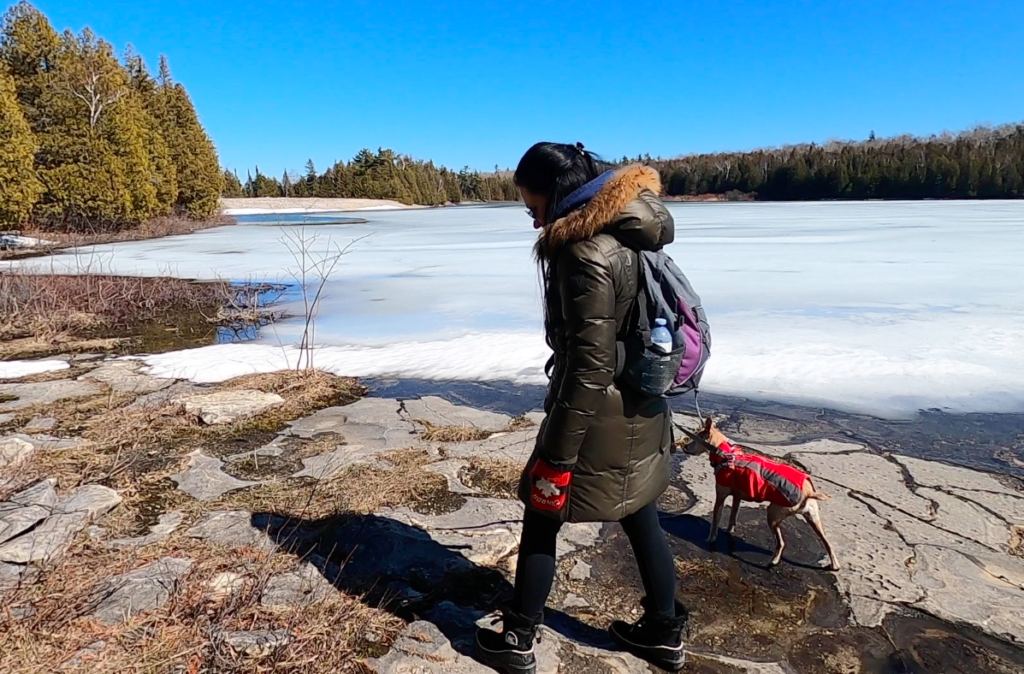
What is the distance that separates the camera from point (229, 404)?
439 cm

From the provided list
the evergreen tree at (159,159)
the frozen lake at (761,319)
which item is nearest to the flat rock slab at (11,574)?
the frozen lake at (761,319)

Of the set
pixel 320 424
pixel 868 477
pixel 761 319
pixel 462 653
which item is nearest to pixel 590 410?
pixel 462 653

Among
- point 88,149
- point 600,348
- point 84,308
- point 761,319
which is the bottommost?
point 761,319

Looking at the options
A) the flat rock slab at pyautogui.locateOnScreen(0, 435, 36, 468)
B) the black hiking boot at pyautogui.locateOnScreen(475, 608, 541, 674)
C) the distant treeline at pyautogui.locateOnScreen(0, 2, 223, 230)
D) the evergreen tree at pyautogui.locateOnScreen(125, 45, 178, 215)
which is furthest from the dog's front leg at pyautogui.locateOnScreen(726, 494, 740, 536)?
the evergreen tree at pyautogui.locateOnScreen(125, 45, 178, 215)

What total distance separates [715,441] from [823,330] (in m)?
4.68

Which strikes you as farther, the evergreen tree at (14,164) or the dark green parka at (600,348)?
the evergreen tree at (14,164)

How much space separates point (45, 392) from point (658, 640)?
4.95 meters

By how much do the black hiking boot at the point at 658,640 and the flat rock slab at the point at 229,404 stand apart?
3143mm

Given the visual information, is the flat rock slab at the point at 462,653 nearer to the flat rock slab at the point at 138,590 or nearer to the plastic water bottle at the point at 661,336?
the flat rock slab at the point at 138,590

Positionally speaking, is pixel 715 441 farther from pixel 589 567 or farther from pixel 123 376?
pixel 123 376

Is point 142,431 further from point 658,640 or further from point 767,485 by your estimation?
point 767,485

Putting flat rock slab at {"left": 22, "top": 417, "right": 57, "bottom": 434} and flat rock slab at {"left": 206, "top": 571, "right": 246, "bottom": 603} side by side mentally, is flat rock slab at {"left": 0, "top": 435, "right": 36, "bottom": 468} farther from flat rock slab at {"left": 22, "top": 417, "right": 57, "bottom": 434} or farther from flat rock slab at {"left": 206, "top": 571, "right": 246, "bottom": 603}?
flat rock slab at {"left": 206, "top": 571, "right": 246, "bottom": 603}

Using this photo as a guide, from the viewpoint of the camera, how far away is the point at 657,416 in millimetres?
1874

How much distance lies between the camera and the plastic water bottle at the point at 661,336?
173 centimetres
